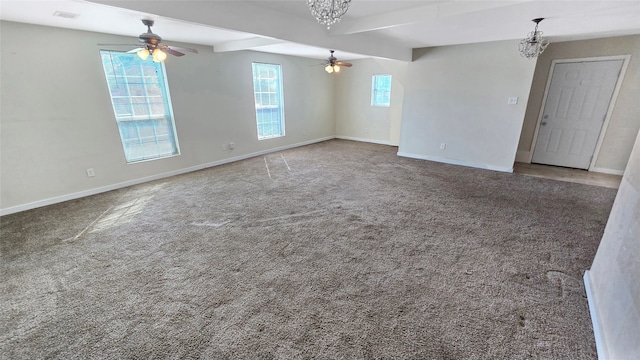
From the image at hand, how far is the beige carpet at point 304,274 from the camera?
1.67m

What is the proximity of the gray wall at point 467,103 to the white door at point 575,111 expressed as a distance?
108cm

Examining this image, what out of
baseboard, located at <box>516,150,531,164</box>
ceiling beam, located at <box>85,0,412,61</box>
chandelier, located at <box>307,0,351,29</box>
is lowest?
baseboard, located at <box>516,150,531,164</box>

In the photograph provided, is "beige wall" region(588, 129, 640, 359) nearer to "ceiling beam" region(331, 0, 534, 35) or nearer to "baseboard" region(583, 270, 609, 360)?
"baseboard" region(583, 270, 609, 360)

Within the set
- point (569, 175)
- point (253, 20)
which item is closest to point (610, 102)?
point (569, 175)

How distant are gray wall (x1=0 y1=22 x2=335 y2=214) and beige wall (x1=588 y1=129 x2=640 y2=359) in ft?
18.6

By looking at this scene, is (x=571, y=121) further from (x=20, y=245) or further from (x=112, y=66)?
(x=20, y=245)

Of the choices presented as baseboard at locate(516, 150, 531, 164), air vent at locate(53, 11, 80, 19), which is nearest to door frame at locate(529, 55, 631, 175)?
baseboard at locate(516, 150, 531, 164)

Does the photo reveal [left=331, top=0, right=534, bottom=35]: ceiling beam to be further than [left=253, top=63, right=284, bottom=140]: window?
No

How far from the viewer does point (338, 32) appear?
145 inches

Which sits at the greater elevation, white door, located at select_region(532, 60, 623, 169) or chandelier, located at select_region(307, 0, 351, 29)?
chandelier, located at select_region(307, 0, 351, 29)

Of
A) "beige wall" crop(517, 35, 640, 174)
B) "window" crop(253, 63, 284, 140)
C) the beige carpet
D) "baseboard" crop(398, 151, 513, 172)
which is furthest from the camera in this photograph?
"window" crop(253, 63, 284, 140)

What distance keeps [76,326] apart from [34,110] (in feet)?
10.6

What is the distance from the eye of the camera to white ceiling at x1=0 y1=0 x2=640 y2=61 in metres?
2.53

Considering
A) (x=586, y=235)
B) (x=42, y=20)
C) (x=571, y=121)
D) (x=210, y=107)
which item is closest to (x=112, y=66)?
(x=42, y=20)
